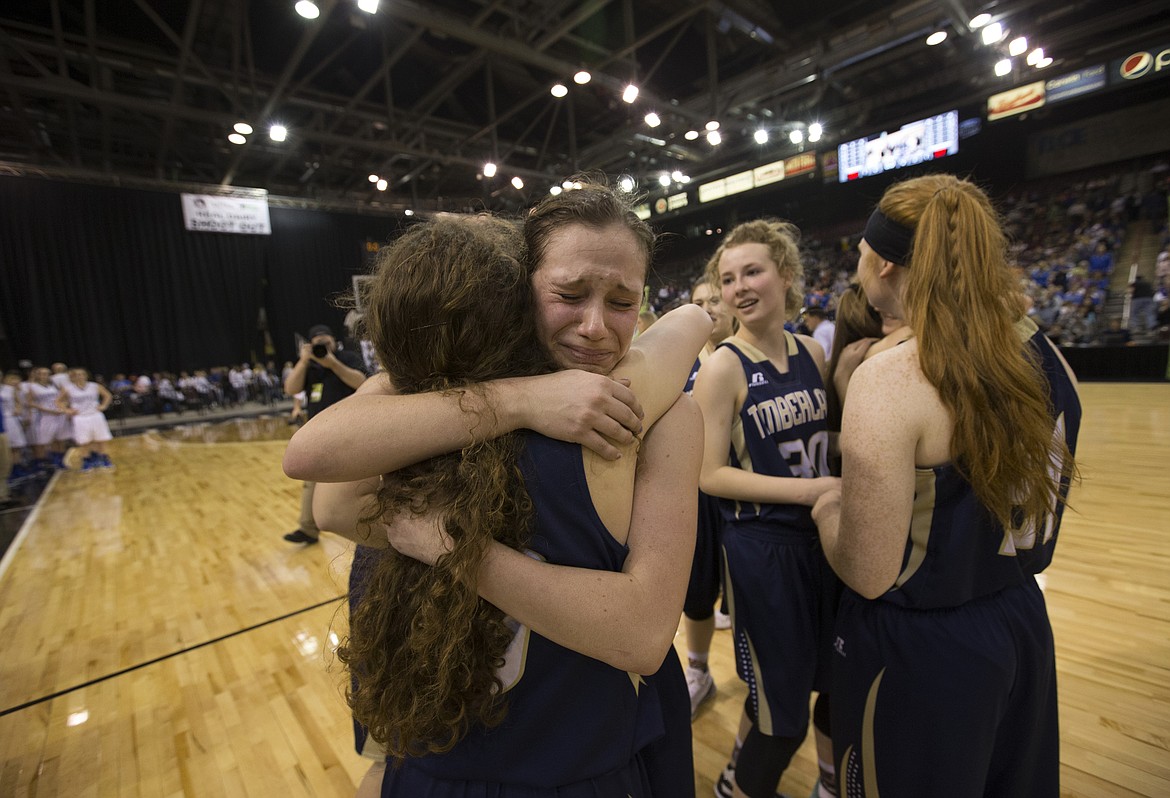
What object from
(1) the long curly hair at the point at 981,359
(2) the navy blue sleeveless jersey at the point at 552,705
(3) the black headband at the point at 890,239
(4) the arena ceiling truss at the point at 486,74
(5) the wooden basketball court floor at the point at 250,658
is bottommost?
(5) the wooden basketball court floor at the point at 250,658

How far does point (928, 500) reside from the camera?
1009 mm

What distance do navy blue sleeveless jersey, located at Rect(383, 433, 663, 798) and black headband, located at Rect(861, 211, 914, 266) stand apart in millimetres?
840

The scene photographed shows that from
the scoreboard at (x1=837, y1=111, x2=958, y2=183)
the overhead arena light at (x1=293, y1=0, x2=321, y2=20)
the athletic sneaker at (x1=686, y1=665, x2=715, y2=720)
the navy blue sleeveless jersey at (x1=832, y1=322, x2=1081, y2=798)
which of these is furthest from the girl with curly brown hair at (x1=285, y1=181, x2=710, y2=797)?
the scoreboard at (x1=837, y1=111, x2=958, y2=183)

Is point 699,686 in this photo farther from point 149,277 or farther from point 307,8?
point 149,277

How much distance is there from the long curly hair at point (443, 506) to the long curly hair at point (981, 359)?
74 centimetres

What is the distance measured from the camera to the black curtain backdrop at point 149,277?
1288 centimetres

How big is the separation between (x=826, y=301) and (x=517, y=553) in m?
15.1

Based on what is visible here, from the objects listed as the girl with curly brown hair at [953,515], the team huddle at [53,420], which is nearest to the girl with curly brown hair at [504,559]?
the girl with curly brown hair at [953,515]

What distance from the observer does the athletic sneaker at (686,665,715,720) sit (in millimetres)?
2182

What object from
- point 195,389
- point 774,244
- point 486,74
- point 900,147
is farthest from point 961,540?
point 195,389

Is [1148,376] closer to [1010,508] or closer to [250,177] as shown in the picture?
[1010,508]

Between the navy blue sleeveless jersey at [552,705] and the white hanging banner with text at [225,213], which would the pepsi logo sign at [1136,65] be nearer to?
the navy blue sleeveless jersey at [552,705]

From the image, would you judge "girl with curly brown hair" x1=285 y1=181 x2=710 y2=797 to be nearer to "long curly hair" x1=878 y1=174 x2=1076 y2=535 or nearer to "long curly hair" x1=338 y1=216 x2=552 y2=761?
"long curly hair" x1=338 y1=216 x2=552 y2=761

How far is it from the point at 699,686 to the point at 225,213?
14308 mm
